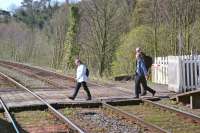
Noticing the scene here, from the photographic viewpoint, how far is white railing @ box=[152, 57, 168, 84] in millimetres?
22859

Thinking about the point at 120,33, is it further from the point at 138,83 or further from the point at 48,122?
the point at 48,122

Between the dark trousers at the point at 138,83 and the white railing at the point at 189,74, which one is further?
the white railing at the point at 189,74

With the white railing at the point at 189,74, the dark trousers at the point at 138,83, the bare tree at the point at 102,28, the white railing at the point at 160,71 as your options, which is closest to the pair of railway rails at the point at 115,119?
the dark trousers at the point at 138,83

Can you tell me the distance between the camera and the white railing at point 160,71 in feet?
75.0

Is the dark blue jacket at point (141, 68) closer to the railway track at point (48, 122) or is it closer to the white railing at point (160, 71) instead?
the railway track at point (48, 122)

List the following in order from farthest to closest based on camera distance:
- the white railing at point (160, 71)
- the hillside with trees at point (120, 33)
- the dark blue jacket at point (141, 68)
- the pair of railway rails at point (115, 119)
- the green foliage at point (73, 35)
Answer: the green foliage at point (73, 35), the hillside with trees at point (120, 33), the white railing at point (160, 71), the dark blue jacket at point (141, 68), the pair of railway rails at point (115, 119)

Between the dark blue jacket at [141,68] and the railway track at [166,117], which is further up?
the dark blue jacket at [141,68]

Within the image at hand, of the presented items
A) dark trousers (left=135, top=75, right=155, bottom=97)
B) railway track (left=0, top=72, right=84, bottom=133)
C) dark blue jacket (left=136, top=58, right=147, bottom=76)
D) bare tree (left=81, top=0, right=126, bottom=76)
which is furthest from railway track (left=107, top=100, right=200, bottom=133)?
bare tree (left=81, top=0, right=126, bottom=76)

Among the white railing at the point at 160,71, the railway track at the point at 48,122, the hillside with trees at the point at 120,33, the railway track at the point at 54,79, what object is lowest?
the railway track at the point at 48,122

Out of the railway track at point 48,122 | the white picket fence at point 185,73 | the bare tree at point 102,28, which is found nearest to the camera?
the railway track at point 48,122

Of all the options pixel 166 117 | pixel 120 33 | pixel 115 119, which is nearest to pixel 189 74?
pixel 166 117

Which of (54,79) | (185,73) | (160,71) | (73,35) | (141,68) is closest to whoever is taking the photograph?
(141,68)

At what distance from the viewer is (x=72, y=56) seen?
50.7 meters

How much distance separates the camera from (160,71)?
23656 millimetres
